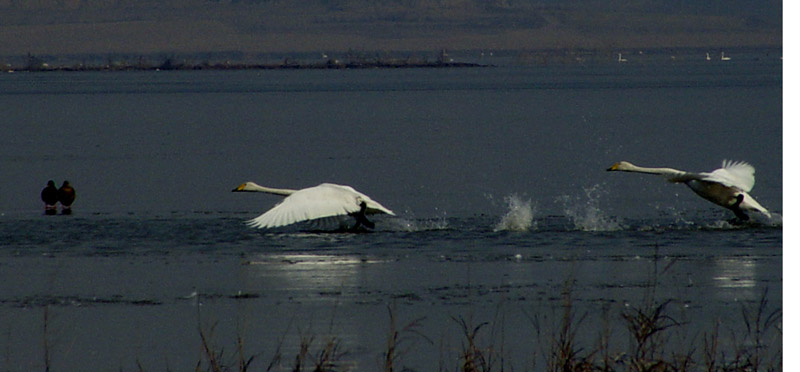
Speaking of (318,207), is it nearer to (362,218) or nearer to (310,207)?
(310,207)

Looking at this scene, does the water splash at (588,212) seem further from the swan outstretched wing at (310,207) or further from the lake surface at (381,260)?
the swan outstretched wing at (310,207)

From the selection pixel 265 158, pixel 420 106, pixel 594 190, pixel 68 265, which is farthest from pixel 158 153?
pixel 420 106

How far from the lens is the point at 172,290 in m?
10.8

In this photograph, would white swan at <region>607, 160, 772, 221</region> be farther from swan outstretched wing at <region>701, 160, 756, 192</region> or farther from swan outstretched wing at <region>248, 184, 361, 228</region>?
swan outstretched wing at <region>248, 184, 361, 228</region>

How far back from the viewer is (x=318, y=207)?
1379 cm

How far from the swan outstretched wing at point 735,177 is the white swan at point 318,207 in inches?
142

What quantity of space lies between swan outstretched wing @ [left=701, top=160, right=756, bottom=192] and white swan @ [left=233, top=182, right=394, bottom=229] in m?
3.60

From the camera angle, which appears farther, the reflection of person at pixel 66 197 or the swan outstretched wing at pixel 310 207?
the reflection of person at pixel 66 197

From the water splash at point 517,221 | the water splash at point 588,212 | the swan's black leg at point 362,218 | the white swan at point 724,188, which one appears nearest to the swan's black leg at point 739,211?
the white swan at point 724,188

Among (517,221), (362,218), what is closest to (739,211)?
(517,221)

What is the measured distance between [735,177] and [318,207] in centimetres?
476

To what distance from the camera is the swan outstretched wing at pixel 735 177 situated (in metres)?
14.7
